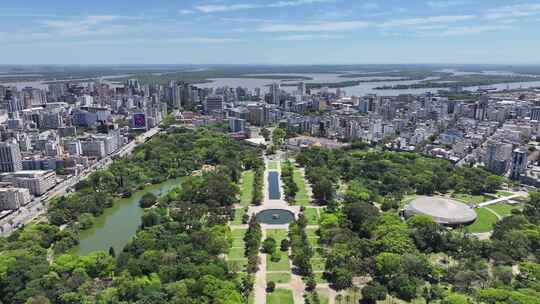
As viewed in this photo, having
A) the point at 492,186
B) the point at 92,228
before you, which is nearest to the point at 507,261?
the point at 492,186

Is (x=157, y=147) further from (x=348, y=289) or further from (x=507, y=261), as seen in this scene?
(x=507, y=261)

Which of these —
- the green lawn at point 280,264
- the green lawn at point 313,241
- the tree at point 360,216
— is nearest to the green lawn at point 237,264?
the green lawn at point 280,264

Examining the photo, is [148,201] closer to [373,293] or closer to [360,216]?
[360,216]

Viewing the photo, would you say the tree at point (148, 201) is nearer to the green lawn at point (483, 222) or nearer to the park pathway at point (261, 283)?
the park pathway at point (261, 283)

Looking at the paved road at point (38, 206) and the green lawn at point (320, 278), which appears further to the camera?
the paved road at point (38, 206)

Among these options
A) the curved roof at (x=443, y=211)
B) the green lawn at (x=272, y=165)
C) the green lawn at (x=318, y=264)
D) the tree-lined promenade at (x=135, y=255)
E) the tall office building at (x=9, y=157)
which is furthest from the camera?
the green lawn at (x=272, y=165)

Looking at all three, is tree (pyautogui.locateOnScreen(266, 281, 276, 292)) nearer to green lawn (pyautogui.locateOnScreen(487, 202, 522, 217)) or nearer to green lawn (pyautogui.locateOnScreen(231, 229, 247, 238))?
green lawn (pyautogui.locateOnScreen(231, 229, 247, 238))

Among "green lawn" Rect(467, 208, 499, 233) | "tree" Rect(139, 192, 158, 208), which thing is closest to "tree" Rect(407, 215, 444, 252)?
"green lawn" Rect(467, 208, 499, 233)
